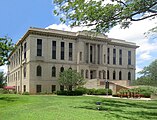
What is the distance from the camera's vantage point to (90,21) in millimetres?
17891

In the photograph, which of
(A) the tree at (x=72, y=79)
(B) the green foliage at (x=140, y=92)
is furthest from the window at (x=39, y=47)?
(B) the green foliage at (x=140, y=92)

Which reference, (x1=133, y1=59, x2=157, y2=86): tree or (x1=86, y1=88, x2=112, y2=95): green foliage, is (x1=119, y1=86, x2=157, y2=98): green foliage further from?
(x1=133, y1=59, x2=157, y2=86): tree

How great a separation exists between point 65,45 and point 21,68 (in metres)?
14.0

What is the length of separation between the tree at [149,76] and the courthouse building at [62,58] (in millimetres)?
2816

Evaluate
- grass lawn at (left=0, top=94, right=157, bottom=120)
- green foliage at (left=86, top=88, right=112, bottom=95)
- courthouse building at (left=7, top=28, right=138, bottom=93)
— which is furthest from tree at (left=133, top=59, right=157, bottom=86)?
grass lawn at (left=0, top=94, right=157, bottom=120)

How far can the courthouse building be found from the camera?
57219 millimetres

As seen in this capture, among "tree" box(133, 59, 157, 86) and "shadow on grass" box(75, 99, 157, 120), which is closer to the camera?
"shadow on grass" box(75, 99, 157, 120)

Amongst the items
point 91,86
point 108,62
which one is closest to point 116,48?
point 108,62

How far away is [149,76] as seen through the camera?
60469mm

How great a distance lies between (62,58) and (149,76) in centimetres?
2127

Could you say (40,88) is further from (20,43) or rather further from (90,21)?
(90,21)

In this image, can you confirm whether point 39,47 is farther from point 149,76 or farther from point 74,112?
point 74,112

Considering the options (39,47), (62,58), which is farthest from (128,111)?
(62,58)

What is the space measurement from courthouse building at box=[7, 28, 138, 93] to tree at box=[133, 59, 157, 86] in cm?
282
